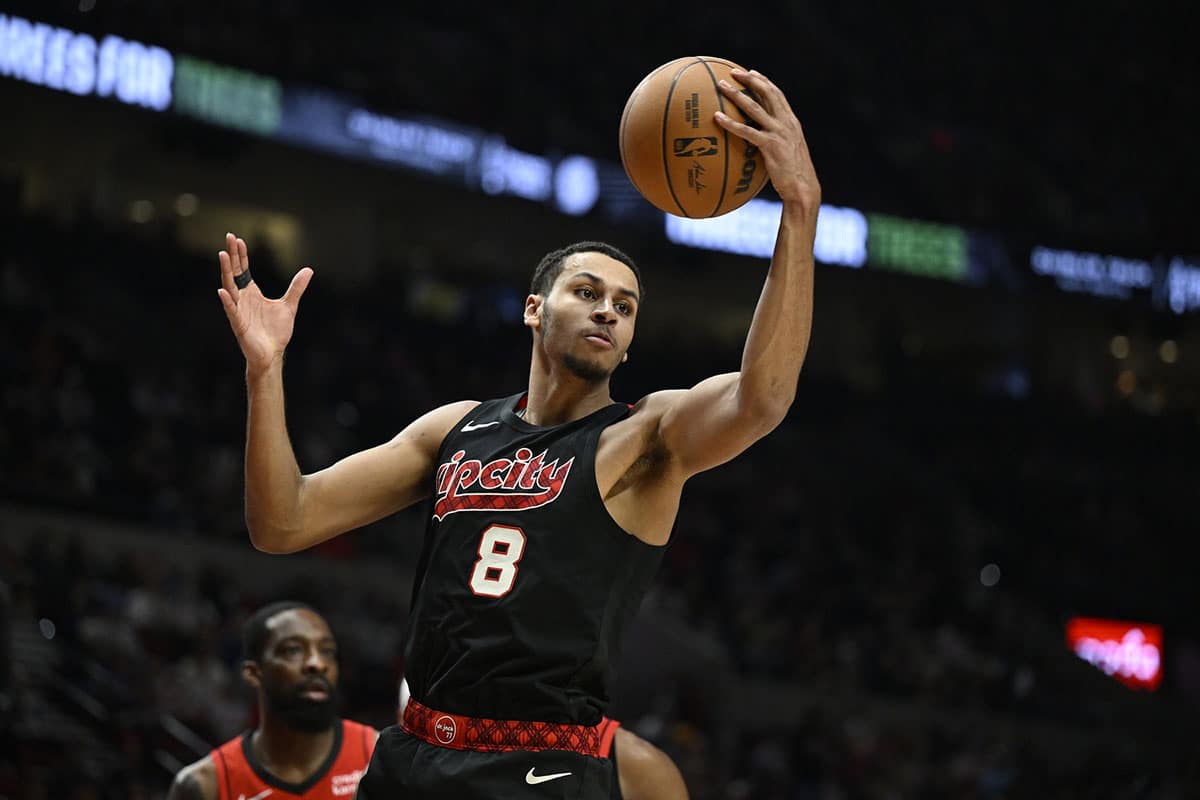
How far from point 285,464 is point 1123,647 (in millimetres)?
18882

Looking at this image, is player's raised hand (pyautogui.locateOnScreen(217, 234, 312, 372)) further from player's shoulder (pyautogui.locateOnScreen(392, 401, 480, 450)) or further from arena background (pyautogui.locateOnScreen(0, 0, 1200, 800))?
arena background (pyautogui.locateOnScreen(0, 0, 1200, 800))

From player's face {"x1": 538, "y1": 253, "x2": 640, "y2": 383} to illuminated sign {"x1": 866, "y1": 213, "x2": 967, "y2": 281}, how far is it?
59.0ft

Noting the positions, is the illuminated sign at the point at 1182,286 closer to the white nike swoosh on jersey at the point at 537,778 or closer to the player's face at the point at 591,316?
the player's face at the point at 591,316

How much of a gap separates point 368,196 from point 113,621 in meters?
10.9

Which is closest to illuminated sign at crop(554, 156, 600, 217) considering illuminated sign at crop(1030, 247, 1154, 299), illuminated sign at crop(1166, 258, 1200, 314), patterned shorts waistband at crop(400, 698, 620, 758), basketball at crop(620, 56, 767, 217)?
illuminated sign at crop(1030, 247, 1154, 299)

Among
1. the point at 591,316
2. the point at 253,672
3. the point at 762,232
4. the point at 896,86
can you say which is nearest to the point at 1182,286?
the point at 896,86

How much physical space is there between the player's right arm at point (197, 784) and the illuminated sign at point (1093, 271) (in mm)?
19383

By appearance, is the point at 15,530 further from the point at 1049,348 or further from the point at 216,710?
the point at 1049,348

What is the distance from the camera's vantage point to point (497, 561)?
316 cm

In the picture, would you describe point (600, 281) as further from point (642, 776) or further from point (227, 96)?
point (227, 96)

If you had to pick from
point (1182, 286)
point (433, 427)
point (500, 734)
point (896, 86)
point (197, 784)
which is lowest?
point (197, 784)

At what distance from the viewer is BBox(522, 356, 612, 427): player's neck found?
3455 millimetres

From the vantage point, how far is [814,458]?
19.7 m

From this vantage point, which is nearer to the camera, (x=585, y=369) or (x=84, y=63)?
(x=585, y=369)
